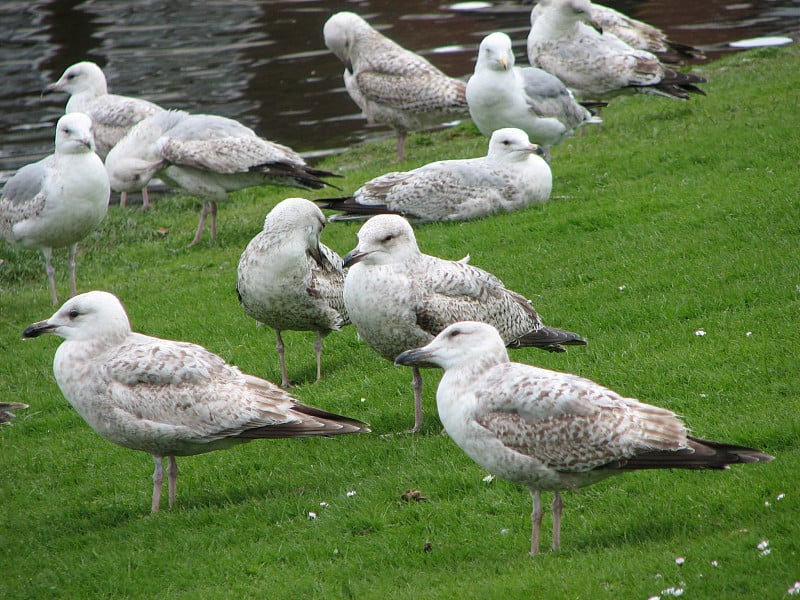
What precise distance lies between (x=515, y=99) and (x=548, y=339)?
6.26 metres

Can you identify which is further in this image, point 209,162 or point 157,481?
point 209,162

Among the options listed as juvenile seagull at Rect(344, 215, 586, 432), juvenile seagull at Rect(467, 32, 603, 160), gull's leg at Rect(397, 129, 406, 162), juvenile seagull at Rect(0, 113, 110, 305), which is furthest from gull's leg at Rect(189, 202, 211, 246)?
juvenile seagull at Rect(344, 215, 586, 432)

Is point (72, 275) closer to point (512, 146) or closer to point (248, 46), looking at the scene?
point (512, 146)

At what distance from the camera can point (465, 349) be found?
5816 mm

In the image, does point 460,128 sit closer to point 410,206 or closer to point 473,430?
point 410,206

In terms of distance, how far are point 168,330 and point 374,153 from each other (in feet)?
24.8

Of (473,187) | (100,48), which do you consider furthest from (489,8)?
(473,187)

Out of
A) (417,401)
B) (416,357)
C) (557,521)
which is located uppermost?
(416,357)

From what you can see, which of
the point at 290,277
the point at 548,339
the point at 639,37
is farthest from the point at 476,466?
the point at 639,37

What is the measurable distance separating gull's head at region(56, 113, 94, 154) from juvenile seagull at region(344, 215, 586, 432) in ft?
17.1

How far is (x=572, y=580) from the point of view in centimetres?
507

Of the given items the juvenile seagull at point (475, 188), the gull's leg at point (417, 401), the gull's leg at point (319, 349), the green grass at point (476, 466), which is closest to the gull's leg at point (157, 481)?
the green grass at point (476, 466)

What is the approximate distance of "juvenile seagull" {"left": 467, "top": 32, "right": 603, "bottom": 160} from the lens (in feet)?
43.4

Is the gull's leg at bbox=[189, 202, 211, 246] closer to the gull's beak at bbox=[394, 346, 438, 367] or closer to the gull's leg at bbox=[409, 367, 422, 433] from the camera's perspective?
the gull's leg at bbox=[409, 367, 422, 433]
